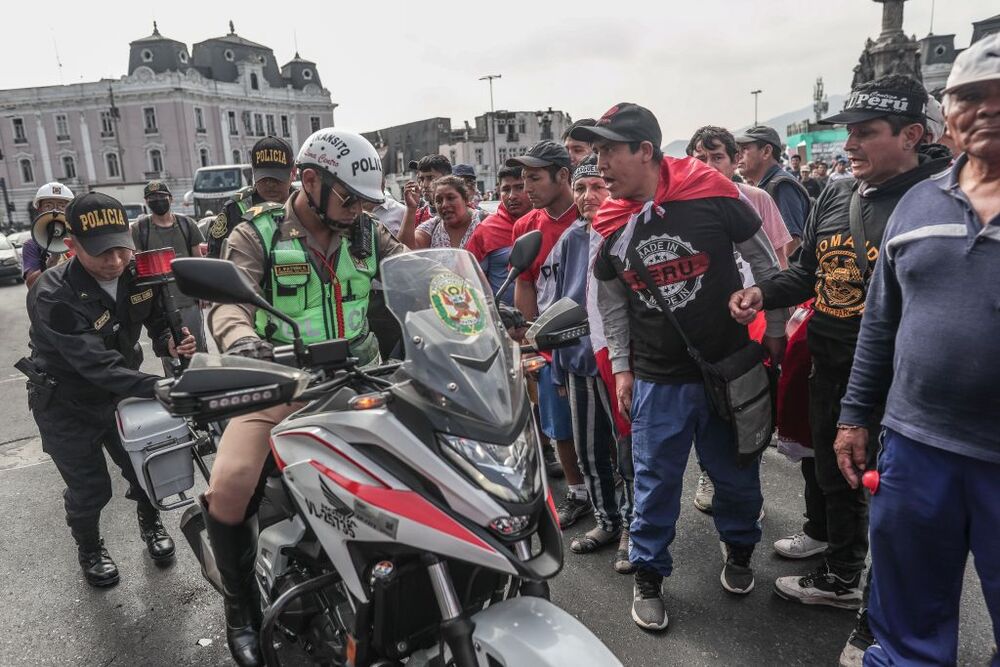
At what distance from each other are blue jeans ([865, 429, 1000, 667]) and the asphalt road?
64 cm

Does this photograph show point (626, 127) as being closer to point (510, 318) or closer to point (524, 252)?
point (524, 252)

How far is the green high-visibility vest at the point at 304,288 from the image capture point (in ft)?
8.24

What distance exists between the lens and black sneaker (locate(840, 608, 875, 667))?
2.50 m

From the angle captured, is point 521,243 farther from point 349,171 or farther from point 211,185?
point 211,185

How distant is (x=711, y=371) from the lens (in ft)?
9.14

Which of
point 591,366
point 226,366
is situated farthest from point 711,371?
point 226,366

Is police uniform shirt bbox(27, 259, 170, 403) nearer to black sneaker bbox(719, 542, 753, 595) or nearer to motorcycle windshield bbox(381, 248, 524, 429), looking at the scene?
motorcycle windshield bbox(381, 248, 524, 429)

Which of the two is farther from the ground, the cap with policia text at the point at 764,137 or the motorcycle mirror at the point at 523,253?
the cap with policia text at the point at 764,137

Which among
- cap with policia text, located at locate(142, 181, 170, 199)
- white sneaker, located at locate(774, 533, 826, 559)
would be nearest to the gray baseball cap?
white sneaker, located at locate(774, 533, 826, 559)

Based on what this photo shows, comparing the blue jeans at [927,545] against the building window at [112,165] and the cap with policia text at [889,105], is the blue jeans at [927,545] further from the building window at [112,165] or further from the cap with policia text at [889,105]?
the building window at [112,165]

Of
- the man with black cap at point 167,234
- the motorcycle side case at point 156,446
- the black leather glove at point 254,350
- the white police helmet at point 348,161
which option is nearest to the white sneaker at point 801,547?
the white police helmet at point 348,161

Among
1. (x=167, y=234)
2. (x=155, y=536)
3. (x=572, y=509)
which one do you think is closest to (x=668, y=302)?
(x=572, y=509)

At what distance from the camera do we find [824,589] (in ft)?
9.60

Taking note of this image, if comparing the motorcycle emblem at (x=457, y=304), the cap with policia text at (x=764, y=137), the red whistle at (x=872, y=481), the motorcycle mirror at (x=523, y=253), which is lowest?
the red whistle at (x=872, y=481)
